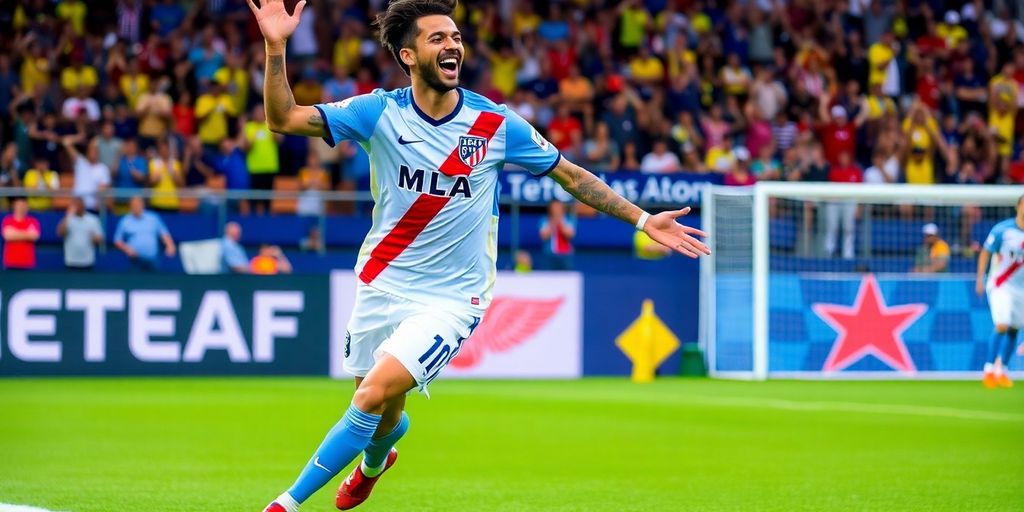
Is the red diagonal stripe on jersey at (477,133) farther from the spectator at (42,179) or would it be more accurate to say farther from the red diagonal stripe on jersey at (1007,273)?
the spectator at (42,179)

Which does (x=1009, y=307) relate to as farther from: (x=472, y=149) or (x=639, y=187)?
(x=472, y=149)

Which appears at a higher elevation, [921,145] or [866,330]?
[921,145]

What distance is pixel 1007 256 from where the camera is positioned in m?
18.5

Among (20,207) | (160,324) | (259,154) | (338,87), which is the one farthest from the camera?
(338,87)

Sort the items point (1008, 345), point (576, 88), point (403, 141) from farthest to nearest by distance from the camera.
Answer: point (576, 88) → point (1008, 345) → point (403, 141)

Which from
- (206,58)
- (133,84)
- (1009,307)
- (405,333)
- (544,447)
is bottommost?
(544,447)

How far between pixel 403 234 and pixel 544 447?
4.98m

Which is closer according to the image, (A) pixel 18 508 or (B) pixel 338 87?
(A) pixel 18 508

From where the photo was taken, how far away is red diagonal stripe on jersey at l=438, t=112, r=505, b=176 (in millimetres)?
6852

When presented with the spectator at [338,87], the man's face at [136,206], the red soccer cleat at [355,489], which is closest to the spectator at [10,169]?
the man's face at [136,206]

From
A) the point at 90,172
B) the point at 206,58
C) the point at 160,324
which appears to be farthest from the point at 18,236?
the point at 206,58

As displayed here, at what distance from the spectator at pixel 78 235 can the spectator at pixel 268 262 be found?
83.7 inches

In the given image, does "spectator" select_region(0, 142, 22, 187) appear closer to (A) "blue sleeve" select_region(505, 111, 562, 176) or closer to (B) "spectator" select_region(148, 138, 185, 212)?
(B) "spectator" select_region(148, 138, 185, 212)

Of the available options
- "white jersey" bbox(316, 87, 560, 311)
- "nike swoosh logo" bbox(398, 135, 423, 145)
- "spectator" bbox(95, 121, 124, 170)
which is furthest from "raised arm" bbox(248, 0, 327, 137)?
"spectator" bbox(95, 121, 124, 170)
